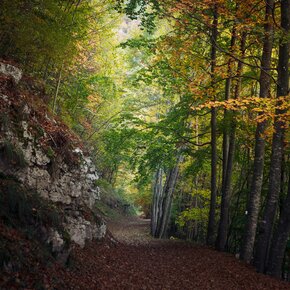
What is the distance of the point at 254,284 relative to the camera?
7742 millimetres

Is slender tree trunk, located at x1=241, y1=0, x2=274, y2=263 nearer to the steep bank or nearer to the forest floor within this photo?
the forest floor

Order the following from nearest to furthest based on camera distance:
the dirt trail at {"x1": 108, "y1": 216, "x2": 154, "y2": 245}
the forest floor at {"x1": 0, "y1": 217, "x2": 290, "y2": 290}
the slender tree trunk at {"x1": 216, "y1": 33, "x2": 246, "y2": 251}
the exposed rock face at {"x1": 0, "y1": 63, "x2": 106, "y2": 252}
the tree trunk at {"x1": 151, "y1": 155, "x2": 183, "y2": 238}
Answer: the forest floor at {"x1": 0, "y1": 217, "x2": 290, "y2": 290} → the exposed rock face at {"x1": 0, "y1": 63, "x2": 106, "y2": 252} → the slender tree trunk at {"x1": 216, "y1": 33, "x2": 246, "y2": 251} → the dirt trail at {"x1": 108, "y1": 216, "x2": 154, "y2": 245} → the tree trunk at {"x1": 151, "y1": 155, "x2": 183, "y2": 238}

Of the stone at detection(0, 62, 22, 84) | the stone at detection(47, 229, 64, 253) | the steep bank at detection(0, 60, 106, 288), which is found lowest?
the stone at detection(47, 229, 64, 253)

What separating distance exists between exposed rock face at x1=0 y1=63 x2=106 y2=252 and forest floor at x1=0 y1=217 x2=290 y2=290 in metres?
0.58

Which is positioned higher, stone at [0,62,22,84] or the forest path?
stone at [0,62,22,84]

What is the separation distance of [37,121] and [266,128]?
717 cm

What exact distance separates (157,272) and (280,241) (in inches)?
138

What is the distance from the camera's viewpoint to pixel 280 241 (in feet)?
27.7

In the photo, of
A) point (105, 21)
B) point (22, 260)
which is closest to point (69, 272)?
point (22, 260)

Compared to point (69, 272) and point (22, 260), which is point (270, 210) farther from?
point (22, 260)

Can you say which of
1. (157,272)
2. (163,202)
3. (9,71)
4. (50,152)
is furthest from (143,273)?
(163,202)

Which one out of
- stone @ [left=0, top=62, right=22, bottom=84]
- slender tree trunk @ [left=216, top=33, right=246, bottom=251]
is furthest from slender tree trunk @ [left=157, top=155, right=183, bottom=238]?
stone @ [left=0, top=62, right=22, bottom=84]

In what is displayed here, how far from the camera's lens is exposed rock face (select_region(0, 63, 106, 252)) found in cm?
613

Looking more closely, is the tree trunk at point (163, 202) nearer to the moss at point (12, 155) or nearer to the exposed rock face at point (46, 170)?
the exposed rock face at point (46, 170)
